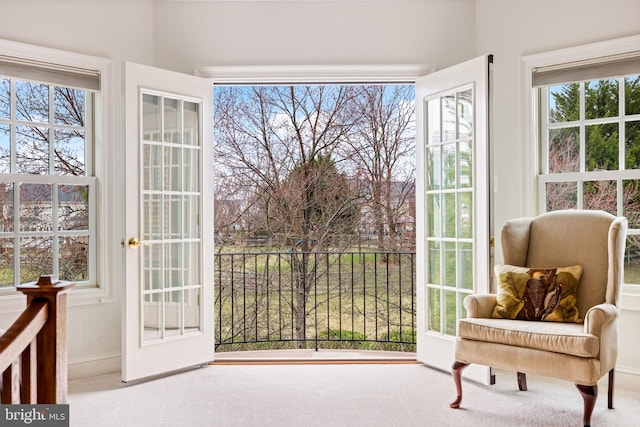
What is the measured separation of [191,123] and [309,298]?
314cm

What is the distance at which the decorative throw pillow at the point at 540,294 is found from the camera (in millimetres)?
3104

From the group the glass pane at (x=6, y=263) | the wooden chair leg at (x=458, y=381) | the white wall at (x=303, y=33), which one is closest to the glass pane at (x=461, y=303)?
the wooden chair leg at (x=458, y=381)

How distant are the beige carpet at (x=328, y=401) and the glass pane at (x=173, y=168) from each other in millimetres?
1258

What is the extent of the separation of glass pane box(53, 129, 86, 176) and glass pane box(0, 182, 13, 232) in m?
0.32

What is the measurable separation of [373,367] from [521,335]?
1.33 m

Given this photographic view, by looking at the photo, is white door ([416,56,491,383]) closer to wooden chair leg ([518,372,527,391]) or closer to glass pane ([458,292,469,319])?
glass pane ([458,292,469,319])

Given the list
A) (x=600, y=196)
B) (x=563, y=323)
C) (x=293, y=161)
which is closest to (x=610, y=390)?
(x=563, y=323)

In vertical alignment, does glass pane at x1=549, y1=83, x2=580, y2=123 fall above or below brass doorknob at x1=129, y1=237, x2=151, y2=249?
above

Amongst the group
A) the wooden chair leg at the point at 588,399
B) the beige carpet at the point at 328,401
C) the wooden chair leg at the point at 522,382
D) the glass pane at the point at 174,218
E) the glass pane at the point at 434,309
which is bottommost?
the beige carpet at the point at 328,401

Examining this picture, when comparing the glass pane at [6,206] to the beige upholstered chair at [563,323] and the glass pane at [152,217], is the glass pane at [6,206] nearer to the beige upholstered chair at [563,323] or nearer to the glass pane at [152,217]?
the glass pane at [152,217]

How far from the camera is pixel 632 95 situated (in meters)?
3.58

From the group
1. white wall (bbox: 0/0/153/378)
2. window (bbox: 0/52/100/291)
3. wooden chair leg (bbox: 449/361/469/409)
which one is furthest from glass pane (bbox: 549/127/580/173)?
window (bbox: 0/52/100/291)

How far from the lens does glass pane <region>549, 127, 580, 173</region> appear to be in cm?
380

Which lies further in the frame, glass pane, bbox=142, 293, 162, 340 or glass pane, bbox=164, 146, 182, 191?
glass pane, bbox=164, 146, 182, 191
